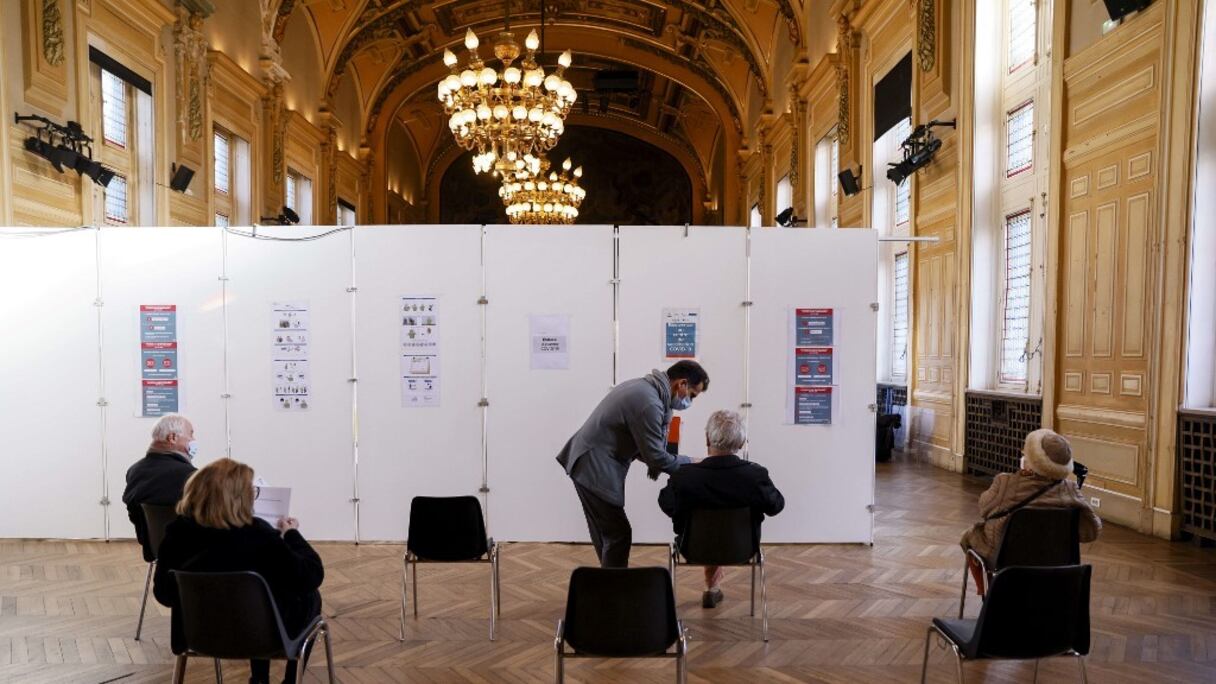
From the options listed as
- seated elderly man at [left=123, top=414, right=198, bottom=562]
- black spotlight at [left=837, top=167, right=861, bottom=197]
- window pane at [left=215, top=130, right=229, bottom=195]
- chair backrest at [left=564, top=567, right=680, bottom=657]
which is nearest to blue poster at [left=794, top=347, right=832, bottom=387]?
chair backrest at [left=564, top=567, right=680, bottom=657]

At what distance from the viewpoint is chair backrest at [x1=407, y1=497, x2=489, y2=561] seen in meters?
3.93

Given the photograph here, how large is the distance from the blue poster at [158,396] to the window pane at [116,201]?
4.18 m

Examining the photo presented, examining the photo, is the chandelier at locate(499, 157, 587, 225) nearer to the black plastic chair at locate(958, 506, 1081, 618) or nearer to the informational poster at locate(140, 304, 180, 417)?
the informational poster at locate(140, 304, 180, 417)

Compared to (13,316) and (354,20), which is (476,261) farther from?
(354,20)

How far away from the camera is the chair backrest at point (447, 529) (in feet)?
12.9

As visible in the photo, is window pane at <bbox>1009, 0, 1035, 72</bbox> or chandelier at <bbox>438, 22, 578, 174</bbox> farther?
chandelier at <bbox>438, 22, 578, 174</bbox>

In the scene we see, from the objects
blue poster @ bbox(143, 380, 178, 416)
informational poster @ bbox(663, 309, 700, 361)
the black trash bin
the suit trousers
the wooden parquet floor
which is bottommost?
the wooden parquet floor

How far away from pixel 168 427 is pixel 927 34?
30.3 ft

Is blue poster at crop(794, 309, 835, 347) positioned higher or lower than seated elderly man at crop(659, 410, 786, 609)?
higher

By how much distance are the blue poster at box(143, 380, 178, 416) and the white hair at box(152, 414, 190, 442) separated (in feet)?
7.24

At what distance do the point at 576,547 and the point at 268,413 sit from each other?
2.59 m

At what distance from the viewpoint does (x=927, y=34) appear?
30.6 ft

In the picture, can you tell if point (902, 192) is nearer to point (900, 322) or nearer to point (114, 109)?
point (900, 322)

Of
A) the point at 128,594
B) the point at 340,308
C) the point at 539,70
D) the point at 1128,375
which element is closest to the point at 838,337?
the point at 1128,375
